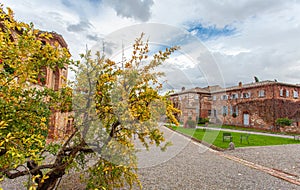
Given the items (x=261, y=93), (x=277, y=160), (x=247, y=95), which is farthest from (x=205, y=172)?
(x=247, y=95)

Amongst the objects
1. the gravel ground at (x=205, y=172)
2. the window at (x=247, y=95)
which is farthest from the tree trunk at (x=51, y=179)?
the window at (x=247, y=95)

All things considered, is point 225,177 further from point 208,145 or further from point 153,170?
point 208,145

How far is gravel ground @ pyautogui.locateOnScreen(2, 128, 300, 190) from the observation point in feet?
18.3

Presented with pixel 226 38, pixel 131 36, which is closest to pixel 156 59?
pixel 131 36

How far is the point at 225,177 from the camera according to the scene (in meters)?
6.37

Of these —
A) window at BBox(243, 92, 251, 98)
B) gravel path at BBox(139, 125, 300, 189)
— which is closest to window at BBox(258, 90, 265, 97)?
window at BBox(243, 92, 251, 98)

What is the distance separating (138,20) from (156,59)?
91 cm

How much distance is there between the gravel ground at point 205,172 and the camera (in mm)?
5589

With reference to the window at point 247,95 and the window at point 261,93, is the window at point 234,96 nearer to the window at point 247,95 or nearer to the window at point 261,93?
the window at point 247,95

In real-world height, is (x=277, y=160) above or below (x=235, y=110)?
below

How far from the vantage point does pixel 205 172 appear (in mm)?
6949

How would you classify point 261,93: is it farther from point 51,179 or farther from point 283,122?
point 51,179

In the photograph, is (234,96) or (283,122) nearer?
(283,122)

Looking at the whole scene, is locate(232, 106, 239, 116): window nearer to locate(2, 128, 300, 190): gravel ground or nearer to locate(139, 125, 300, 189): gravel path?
locate(2, 128, 300, 190): gravel ground
